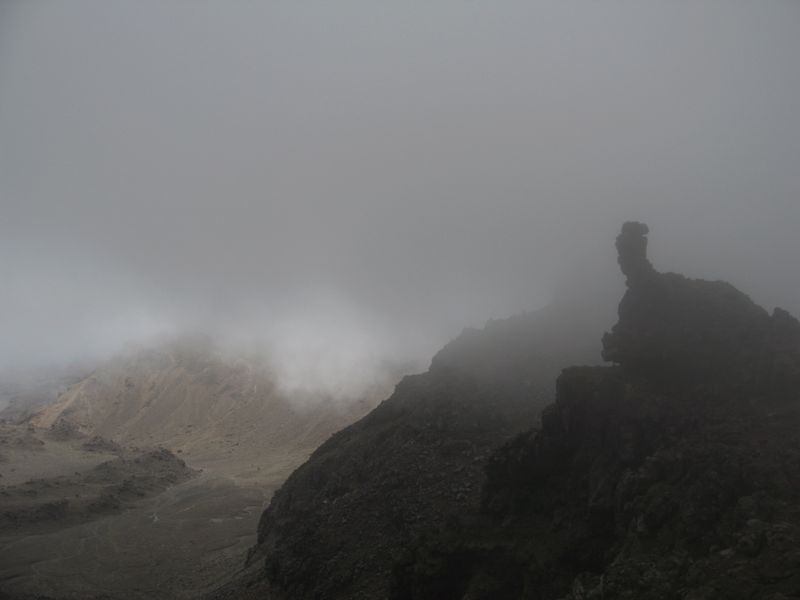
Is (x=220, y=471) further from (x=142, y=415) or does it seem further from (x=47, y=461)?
(x=142, y=415)

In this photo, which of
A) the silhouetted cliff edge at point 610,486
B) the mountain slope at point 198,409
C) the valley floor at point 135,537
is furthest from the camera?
the mountain slope at point 198,409

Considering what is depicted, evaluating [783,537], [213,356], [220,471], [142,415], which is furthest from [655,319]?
[213,356]

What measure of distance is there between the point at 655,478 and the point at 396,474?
871 inches

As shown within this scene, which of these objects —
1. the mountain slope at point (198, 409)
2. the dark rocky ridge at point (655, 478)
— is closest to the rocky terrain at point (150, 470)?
the mountain slope at point (198, 409)

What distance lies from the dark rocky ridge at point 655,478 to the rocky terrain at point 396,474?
4.94 m

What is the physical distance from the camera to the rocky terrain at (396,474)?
3278 cm

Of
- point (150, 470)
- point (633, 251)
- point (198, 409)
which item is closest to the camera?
point (633, 251)

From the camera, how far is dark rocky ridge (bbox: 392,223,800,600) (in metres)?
15.8

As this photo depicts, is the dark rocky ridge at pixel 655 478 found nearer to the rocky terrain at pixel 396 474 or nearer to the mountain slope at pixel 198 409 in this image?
the rocky terrain at pixel 396 474

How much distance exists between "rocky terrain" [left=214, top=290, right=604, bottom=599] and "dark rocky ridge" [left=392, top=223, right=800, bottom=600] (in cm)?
494

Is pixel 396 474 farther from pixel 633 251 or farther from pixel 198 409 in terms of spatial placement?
pixel 198 409

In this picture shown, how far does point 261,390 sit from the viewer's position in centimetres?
16688

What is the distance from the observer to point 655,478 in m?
20.2

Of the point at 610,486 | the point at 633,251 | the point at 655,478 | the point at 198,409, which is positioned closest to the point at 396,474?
the point at 610,486
